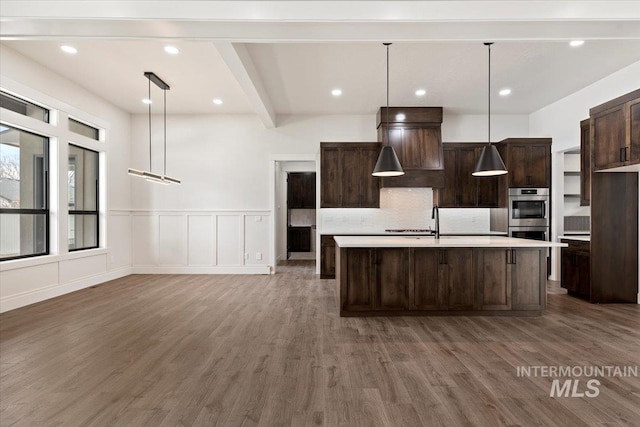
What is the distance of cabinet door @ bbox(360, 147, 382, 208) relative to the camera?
6.82m

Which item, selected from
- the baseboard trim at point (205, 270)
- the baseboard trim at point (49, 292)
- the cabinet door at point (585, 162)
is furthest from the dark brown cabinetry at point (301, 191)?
the cabinet door at point (585, 162)

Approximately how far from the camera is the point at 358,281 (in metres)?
4.17

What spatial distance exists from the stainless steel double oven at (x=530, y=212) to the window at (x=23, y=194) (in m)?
7.34

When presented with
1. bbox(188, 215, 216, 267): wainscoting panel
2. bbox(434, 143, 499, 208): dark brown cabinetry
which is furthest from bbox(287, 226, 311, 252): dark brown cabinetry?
bbox(434, 143, 499, 208): dark brown cabinetry

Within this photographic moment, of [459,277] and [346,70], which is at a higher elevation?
[346,70]

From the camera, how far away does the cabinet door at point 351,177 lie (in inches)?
269

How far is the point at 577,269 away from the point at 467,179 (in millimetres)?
2383

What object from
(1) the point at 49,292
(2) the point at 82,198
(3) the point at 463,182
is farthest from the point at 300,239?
(1) the point at 49,292

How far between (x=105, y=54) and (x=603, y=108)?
247 inches

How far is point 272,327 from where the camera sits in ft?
12.5

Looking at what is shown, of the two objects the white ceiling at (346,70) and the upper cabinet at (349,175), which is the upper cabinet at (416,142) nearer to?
the white ceiling at (346,70)

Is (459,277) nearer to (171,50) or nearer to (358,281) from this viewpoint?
(358,281)

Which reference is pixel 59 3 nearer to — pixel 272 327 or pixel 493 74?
pixel 272 327

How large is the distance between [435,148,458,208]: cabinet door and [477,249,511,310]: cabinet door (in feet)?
9.21
